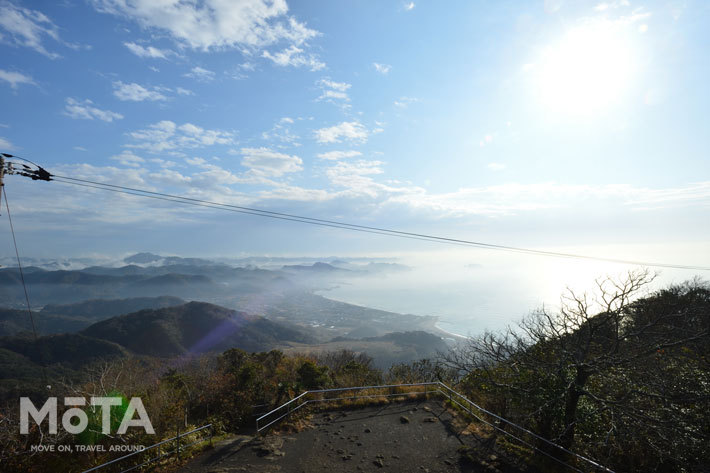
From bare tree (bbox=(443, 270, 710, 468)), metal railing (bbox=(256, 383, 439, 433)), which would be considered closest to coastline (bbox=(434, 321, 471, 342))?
metal railing (bbox=(256, 383, 439, 433))

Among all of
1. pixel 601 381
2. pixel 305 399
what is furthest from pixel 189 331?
pixel 601 381

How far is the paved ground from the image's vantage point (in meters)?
7.14

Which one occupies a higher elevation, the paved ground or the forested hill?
the paved ground

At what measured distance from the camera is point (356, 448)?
802cm

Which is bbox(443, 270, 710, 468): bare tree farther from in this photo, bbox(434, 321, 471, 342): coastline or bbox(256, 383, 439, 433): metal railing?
bbox(434, 321, 471, 342): coastline

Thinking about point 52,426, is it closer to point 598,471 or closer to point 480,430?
point 480,430

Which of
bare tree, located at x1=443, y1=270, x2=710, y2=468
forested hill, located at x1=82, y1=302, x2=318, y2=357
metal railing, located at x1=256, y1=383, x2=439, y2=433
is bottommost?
forested hill, located at x1=82, y1=302, x2=318, y2=357

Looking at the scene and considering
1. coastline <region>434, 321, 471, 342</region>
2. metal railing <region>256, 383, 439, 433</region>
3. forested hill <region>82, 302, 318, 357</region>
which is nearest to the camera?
metal railing <region>256, 383, 439, 433</region>

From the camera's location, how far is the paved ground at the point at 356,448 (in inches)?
281

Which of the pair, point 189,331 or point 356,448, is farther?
point 189,331

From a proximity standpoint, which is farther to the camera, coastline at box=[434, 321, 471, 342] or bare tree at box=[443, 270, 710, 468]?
coastline at box=[434, 321, 471, 342]

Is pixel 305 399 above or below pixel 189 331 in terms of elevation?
above

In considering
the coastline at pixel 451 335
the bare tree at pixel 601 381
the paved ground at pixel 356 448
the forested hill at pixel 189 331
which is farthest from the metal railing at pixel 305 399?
the coastline at pixel 451 335

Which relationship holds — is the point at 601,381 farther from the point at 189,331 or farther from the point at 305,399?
the point at 189,331
